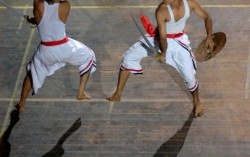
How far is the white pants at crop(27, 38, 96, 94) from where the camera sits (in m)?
6.44

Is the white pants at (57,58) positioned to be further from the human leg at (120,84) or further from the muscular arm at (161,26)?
the muscular arm at (161,26)

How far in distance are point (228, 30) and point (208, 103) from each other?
159cm

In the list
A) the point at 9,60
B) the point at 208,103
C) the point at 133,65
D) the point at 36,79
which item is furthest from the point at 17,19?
the point at 208,103

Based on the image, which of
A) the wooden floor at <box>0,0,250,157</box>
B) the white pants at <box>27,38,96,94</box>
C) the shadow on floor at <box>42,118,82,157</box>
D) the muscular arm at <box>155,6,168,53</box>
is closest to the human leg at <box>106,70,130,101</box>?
the wooden floor at <box>0,0,250,157</box>

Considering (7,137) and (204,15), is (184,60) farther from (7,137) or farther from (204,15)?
(7,137)

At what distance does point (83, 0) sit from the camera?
9.08 metres

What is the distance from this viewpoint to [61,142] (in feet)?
22.3

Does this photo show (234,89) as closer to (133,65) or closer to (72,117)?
(133,65)

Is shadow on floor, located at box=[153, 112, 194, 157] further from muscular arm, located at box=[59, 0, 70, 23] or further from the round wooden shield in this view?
muscular arm, located at box=[59, 0, 70, 23]

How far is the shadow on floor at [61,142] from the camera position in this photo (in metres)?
6.66

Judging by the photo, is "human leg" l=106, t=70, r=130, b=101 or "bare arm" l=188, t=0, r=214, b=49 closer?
"bare arm" l=188, t=0, r=214, b=49

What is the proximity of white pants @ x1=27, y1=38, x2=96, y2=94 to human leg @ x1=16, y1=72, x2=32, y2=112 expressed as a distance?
4.8 inches

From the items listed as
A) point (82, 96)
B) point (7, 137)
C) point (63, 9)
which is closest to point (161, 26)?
point (63, 9)

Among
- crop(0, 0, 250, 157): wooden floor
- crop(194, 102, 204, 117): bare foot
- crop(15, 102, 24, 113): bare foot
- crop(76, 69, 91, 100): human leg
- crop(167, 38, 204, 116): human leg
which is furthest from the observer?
crop(15, 102, 24, 113): bare foot
